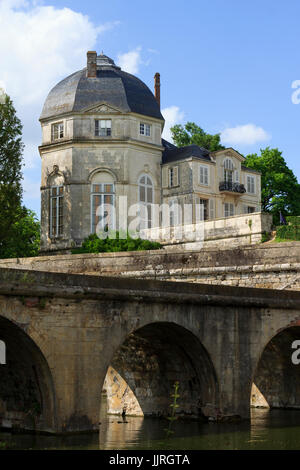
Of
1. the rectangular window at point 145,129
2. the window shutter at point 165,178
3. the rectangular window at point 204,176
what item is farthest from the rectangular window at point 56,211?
the rectangular window at point 204,176

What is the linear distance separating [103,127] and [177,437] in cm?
2420

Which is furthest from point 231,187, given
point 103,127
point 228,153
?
point 103,127

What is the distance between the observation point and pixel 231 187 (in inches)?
1644

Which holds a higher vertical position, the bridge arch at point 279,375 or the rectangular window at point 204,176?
the rectangular window at point 204,176

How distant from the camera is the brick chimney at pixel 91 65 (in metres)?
40.0

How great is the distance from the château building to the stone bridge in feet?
57.7

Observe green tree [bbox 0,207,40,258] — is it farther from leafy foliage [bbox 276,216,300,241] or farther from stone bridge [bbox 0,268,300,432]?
stone bridge [bbox 0,268,300,432]

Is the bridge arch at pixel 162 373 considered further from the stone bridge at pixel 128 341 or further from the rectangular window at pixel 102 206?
the rectangular window at pixel 102 206

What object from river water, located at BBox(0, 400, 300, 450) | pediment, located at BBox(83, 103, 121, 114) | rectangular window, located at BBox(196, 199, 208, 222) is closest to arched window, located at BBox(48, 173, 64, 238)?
pediment, located at BBox(83, 103, 121, 114)

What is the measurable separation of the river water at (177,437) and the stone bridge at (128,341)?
1.57 ft

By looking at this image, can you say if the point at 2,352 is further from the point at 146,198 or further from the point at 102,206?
the point at 146,198

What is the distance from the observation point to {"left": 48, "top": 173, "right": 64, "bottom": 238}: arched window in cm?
3856

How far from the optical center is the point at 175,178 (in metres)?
40.0
